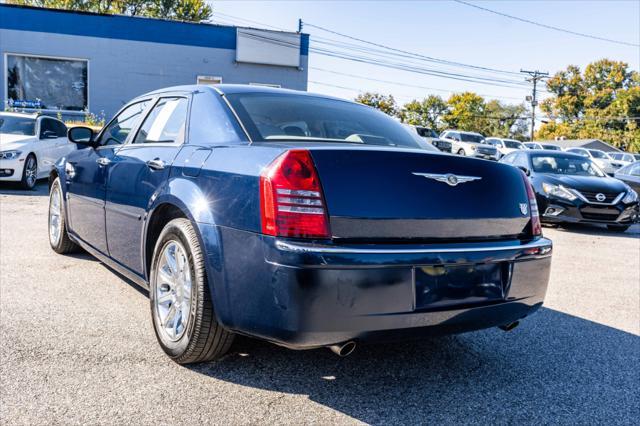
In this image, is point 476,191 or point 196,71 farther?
point 196,71

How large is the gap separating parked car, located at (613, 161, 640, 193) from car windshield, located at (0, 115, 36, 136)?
12.8 meters

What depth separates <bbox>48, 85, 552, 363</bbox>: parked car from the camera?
7.68 ft

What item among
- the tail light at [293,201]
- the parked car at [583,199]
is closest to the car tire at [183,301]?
the tail light at [293,201]

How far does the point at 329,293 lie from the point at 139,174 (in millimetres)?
1738

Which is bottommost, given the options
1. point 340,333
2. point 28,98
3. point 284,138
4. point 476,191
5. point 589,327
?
point 589,327

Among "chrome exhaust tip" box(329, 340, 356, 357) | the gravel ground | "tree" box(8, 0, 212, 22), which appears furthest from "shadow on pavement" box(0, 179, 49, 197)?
"tree" box(8, 0, 212, 22)

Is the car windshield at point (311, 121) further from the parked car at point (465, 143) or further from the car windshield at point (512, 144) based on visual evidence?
the car windshield at point (512, 144)

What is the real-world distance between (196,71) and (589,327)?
916 inches

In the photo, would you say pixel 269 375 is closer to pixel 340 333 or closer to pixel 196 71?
pixel 340 333

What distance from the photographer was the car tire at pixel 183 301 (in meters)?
2.71

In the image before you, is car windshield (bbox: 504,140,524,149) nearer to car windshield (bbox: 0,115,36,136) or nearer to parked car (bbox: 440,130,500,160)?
parked car (bbox: 440,130,500,160)

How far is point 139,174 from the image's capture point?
11.3 feet

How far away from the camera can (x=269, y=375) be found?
2.87 m

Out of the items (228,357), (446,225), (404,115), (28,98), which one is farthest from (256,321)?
(404,115)
